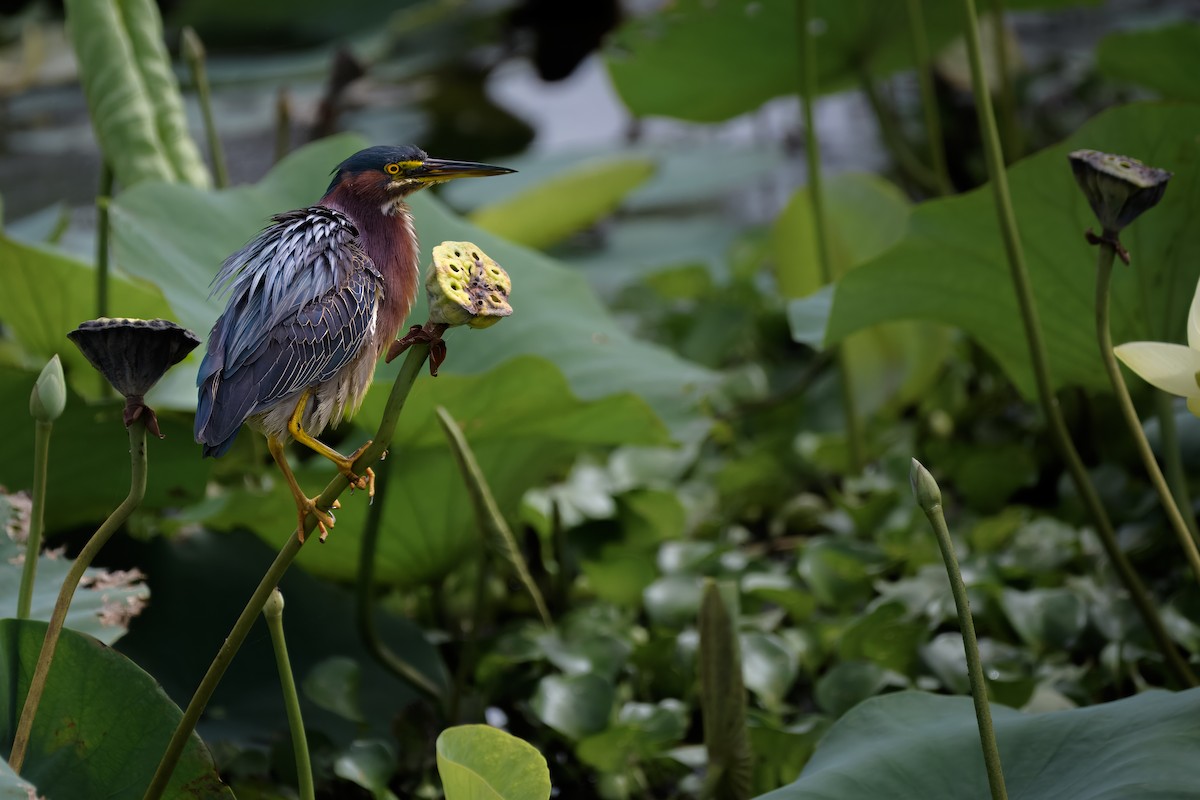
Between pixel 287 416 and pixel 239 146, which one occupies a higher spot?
pixel 287 416

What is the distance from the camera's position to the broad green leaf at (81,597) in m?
0.94

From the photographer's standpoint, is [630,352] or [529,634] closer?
[529,634]

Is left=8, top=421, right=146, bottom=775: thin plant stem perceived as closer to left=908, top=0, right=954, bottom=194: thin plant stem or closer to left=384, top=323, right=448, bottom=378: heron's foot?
left=384, top=323, right=448, bottom=378: heron's foot

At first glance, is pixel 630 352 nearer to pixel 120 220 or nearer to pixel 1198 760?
pixel 120 220

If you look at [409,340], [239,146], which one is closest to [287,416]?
[409,340]

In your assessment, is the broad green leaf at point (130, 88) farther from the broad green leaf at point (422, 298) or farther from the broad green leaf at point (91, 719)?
the broad green leaf at point (91, 719)

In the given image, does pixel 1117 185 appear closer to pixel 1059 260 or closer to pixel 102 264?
pixel 1059 260

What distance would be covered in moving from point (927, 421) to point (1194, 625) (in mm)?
708

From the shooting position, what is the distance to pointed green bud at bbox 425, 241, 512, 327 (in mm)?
569

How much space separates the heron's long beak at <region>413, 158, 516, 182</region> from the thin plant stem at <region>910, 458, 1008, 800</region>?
27 centimetres

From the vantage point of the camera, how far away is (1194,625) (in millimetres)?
1316

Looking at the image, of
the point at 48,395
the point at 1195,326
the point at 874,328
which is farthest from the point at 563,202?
the point at 48,395

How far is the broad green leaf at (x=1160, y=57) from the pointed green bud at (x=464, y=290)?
1623 millimetres

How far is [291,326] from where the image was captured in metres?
0.66
